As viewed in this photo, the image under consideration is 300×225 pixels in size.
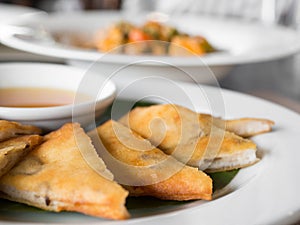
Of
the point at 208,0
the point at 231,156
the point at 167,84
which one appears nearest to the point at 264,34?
the point at 167,84

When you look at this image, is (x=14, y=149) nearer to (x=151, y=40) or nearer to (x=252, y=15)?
(x=151, y=40)

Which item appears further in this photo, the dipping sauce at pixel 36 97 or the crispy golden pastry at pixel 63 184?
the dipping sauce at pixel 36 97

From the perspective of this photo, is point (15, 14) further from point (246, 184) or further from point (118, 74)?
point (246, 184)

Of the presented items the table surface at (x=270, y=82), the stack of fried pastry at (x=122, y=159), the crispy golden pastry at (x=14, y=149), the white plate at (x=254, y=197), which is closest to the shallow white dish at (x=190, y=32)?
the table surface at (x=270, y=82)

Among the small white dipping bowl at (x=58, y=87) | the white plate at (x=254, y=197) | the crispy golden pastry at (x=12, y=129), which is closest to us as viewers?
the white plate at (x=254, y=197)

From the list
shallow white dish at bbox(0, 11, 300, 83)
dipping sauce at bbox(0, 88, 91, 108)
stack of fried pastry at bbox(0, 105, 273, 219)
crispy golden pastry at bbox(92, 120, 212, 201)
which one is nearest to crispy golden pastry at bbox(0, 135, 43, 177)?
stack of fried pastry at bbox(0, 105, 273, 219)

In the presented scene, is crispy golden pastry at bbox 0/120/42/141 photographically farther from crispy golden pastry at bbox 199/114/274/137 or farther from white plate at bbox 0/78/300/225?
crispy golden pastry at bbox 199/114/274/137

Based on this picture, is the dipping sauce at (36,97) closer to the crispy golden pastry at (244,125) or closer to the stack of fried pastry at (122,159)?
the stack of fried pastry at (122,159)
